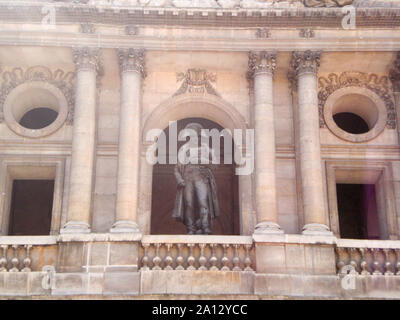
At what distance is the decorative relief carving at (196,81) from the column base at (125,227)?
511 centimetres

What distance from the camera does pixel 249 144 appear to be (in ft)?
67.4

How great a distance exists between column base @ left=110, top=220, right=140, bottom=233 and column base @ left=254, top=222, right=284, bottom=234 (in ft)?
11.8

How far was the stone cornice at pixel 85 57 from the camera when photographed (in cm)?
2030

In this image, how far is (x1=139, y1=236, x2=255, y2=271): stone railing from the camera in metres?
17.9

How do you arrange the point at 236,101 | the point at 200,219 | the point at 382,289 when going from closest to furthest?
the point at 382,289 < the point at 200,219 < the point at 236,101

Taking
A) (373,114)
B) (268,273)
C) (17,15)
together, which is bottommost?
(268,273)

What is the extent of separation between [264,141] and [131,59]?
513cm

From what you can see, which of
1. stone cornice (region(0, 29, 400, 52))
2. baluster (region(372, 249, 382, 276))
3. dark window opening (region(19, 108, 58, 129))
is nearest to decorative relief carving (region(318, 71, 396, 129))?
stone cornice (region(0, 29, 400, 52))

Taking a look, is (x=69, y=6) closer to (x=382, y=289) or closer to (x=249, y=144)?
(x=249, y=144)

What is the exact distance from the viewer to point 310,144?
19703 millimetres

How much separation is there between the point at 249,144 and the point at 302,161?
6.22 feet

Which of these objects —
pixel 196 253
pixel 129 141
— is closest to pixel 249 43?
pixel 129 141
